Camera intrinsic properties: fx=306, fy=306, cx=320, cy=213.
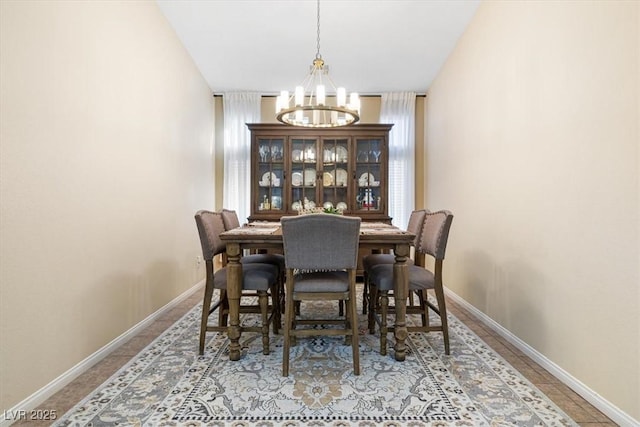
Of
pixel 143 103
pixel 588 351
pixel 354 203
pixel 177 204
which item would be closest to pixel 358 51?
pixel 354 203

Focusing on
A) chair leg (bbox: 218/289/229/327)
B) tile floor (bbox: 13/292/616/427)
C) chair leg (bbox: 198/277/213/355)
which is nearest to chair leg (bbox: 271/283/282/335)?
chair leg (bbox: 218/289/229/327)

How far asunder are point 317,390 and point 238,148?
3.48 metres

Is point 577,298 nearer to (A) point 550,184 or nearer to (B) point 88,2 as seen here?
(A) point 550,184

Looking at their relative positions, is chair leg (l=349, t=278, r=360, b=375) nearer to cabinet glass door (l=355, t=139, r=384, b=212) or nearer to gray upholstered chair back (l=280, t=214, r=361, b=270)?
gray upholstered chair back (l=280, t=214, r=361, b=270)

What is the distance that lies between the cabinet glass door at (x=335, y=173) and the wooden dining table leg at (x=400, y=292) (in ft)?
7.35

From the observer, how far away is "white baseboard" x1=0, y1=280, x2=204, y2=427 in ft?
4.47

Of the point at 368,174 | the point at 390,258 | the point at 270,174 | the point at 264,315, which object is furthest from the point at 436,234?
the point at 270,174

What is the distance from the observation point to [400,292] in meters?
1.96

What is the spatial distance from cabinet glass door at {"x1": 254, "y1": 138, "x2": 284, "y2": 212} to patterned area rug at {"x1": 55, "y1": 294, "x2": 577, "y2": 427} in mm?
2228

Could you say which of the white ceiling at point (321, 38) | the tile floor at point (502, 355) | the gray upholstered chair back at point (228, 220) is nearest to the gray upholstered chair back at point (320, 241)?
the gray upholstered chair back at point (228, 220)

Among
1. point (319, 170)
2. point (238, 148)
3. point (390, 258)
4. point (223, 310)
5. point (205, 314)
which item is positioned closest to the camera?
point (205, 314)

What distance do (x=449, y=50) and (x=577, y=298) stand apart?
9.27 ft

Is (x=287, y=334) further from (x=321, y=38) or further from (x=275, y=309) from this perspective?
(x=321, y=38)

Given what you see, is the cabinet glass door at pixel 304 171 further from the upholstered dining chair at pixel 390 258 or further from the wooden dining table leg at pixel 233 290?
the wooden dining table leg at pixel 233 290
